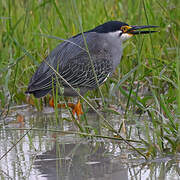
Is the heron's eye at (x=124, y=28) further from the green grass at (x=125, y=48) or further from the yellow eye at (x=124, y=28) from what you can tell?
the green grass at (x=125, y=48)

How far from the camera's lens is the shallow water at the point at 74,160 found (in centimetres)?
275

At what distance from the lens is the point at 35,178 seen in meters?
2.77

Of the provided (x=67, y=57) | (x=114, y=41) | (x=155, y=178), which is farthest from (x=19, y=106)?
(x=155, y=178)

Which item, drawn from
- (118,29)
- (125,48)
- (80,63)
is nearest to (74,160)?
(80,63)

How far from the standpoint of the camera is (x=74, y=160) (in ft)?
10.2

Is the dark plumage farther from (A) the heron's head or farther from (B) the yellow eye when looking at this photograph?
(B) the yellow eye

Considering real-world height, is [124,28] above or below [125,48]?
above

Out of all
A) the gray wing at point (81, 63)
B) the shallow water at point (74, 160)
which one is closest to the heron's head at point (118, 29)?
the gray wing at point (81, 63)

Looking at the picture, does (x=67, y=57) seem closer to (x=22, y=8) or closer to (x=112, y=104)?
(x=112, y=104)

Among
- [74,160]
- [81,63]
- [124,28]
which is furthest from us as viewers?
→ [124,28]

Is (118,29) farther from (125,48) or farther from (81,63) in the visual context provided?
(125,48)

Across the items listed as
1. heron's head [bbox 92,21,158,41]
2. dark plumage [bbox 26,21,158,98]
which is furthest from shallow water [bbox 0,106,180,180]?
heron's head [bbox 92,21,158,41]

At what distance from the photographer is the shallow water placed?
9.04 feet

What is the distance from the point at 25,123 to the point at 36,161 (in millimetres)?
1265
